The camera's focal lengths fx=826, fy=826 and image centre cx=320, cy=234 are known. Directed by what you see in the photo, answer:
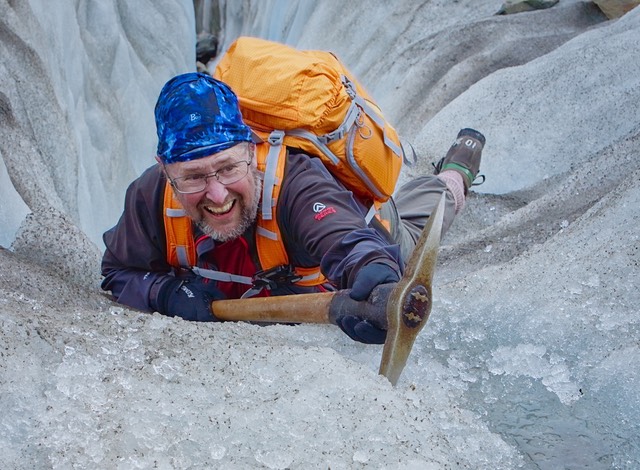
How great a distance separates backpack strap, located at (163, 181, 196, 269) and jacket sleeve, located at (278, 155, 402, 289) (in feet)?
1.45

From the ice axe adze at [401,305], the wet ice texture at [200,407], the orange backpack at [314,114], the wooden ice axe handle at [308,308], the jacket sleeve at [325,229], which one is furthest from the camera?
the orange backpack at [314,114]

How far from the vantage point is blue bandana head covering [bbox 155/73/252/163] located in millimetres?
3078

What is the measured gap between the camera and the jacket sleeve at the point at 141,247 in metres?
3.42

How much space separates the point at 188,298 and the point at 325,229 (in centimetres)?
79

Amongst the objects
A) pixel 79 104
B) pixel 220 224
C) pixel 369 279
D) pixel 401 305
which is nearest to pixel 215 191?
pixel 220 224

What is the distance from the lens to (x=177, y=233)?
3.39 meters

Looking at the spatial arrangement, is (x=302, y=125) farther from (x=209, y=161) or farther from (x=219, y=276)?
(x=219, y=276)

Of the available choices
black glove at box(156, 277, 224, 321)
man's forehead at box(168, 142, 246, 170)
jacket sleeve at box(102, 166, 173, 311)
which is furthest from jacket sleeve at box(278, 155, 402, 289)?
jacket sleeve at box(102, 166, 173, 311)

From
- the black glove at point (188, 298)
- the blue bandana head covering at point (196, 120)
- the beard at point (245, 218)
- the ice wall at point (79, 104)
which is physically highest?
the blue bandana head covering at point (196, 120)

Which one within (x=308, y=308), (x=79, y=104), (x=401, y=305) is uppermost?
(x=401, y=305)

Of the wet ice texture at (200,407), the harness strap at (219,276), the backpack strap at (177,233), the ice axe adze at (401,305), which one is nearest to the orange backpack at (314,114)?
the backpack strap at (177,233)

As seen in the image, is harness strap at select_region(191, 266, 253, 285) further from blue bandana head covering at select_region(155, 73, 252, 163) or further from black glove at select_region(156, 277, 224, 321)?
blue bandana head covering at select_region(155, 73, 252, 163)

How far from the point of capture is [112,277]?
366 cm

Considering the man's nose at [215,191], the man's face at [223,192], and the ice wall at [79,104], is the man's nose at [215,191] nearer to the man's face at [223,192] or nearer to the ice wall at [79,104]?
the man's face at [223,192]
